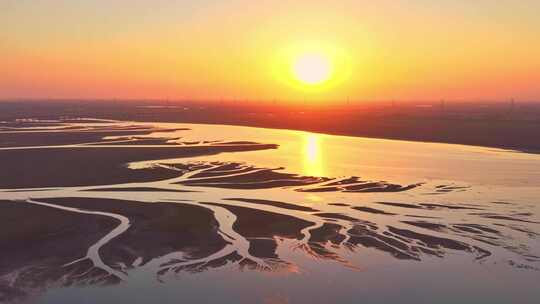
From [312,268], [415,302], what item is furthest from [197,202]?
[415,302]

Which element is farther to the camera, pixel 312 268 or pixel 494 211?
pixel 494 211

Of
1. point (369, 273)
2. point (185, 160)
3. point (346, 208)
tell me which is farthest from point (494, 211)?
point (185, 160)

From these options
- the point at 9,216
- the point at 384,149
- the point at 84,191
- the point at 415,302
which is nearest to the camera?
the point at 415,302

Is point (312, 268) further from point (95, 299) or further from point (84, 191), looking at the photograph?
point (84, 191)

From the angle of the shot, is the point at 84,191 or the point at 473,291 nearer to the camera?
the point at 473,291

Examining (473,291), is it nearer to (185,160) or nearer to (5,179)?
(5,179)

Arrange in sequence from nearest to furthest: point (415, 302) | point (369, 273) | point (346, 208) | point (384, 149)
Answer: point (415, 302) < point (369, 273) < point (346, 208) < point (384, 149)

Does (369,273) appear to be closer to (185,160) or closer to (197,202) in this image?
(197,202)

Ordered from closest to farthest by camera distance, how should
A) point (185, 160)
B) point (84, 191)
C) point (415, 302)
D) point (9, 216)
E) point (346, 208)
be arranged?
point (415, 302), point (9, 216), point (346, 208), point (84, 191), point (185, 160)

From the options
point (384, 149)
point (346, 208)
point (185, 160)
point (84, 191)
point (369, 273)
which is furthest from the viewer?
point (384, 149)
